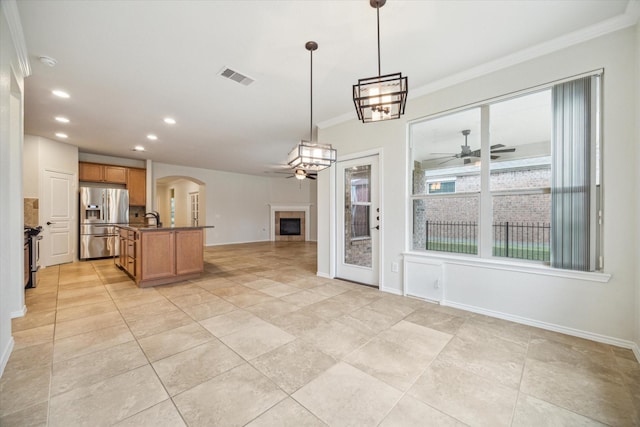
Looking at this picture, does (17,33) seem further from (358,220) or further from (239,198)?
(239,198)

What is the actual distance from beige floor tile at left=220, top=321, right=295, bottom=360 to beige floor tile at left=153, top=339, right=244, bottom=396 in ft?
0.26

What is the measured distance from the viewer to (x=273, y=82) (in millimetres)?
3240

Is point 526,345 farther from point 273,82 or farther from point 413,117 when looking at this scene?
point 273,82

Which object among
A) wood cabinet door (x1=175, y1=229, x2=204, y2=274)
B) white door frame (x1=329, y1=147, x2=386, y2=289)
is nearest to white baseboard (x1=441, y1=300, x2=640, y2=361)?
white door frame (x1=329, y1=147, x2=386, y2=289)

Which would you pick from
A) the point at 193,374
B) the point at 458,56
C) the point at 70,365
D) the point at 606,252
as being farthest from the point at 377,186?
the point at 70,365

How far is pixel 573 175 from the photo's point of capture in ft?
8.04

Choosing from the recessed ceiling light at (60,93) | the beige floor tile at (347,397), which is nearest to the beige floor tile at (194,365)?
the beige floor tile at (347,397)

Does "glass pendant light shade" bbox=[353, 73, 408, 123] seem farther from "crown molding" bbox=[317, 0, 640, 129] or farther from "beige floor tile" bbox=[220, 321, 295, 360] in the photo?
"beige floor tile" bbox=[220, 321, 295, 360]

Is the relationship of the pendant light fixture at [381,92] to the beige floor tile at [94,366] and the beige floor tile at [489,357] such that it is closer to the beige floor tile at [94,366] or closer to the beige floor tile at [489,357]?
the beige floor tile at [489,357]

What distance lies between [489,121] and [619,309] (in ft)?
7.06

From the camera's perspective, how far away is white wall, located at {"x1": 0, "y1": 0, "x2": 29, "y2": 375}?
1.89m

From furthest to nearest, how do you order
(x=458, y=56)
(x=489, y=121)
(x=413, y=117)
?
1. (x=413, y=117)
2. (x=489, y=121)
3. (x=458, y=56)

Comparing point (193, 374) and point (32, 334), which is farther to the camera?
point (32, 334)

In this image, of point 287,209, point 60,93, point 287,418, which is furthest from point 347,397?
point 287,209
